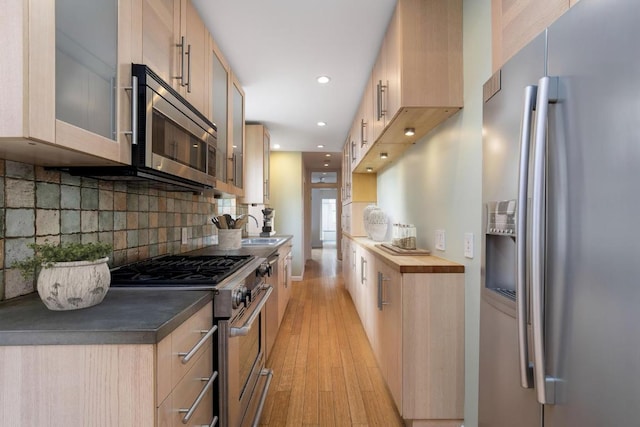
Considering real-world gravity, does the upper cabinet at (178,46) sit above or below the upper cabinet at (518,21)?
above

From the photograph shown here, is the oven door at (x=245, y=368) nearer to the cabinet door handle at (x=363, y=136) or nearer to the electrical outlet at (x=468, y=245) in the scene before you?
the electrical outlet at (x=468, y=245)

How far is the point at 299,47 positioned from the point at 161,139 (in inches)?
54.5

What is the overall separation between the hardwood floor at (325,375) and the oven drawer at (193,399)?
871 millimetres

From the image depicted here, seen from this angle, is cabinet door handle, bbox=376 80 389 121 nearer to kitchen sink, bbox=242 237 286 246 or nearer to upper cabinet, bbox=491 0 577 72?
upper cabinet, bbox=491 0 577 72

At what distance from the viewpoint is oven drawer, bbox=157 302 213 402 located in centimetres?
78

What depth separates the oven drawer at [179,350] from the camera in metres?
0.78

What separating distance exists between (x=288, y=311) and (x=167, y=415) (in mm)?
3128

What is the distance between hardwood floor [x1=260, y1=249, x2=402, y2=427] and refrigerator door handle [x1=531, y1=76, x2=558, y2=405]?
1.29m

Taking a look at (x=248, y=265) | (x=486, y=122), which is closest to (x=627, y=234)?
(x=486, y=122)

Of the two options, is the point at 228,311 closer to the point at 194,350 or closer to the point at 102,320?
the point at 194,350

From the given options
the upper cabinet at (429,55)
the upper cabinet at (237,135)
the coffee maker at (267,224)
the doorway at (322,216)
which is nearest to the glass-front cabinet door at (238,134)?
the upper cabinet at (237,135)

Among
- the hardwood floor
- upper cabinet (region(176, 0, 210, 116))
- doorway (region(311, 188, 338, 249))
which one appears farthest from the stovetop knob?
doorway (region(311, 188, 338, 249))

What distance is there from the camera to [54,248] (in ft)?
2.93

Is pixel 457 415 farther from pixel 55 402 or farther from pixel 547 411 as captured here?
pixel 55 402
